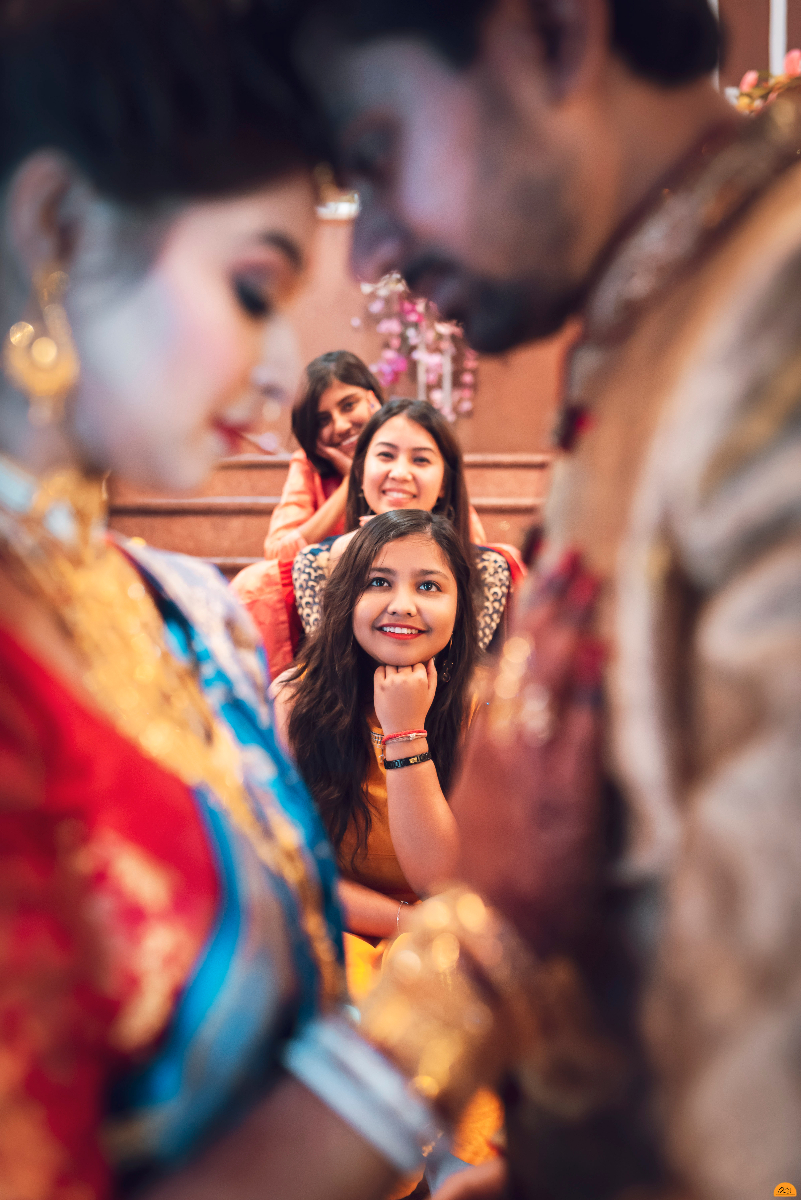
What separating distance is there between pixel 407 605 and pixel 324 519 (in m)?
0.77

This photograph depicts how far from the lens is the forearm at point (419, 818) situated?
4.13 feet

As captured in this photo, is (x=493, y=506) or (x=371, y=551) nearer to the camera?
(x=371, y=551)

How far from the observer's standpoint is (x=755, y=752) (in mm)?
408

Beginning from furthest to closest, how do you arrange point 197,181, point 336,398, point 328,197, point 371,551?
point 336,398 < point 371,551 < point 328,197 < point 197,181

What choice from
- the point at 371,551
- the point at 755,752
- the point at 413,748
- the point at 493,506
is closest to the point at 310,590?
the point at 371,551

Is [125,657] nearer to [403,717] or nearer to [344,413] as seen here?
[403,717]

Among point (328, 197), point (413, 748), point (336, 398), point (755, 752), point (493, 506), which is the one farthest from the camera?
point (493, 506)

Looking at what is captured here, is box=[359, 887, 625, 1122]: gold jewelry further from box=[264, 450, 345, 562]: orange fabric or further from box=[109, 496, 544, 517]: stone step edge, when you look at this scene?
box=[109, 496, 544, 517]: stone step edge

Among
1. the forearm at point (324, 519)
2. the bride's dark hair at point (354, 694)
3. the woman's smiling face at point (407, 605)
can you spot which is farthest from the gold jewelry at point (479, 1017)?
the forearm at point (324, 519)

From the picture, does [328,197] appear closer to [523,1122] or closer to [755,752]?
[755,752]

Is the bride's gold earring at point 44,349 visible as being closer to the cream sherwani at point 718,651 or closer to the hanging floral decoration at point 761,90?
the cream sherwani at point 718,651

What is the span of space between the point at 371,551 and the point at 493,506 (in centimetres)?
145

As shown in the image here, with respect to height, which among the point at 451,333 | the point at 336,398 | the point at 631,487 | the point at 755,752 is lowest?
the point at 755,752

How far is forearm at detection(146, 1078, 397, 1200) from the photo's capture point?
0.47m
